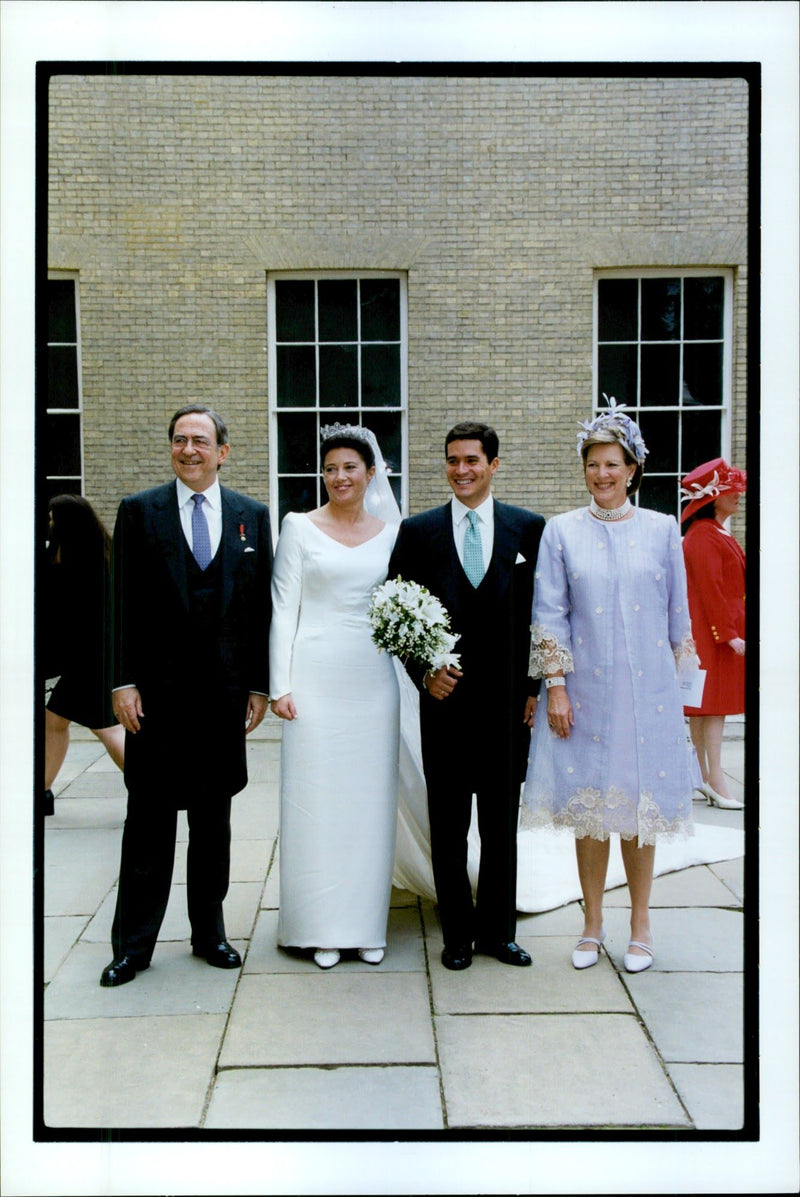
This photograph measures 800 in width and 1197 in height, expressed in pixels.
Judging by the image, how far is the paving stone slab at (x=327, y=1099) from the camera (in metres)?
3.26

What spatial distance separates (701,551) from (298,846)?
2.92 metres

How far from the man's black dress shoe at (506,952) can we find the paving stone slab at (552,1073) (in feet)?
1.43

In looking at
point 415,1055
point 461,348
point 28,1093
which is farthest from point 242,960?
point 461,348

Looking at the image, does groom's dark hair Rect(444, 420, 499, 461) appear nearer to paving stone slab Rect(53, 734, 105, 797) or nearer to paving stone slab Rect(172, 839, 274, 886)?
paving stone slab Rect(172, 839, 274, 886)

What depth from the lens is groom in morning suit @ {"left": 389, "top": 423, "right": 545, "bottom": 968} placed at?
13.8 ft

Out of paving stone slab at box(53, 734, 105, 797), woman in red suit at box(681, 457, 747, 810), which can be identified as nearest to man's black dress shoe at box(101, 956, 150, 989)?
paving stone slab at box(53, 734, 105, 797)

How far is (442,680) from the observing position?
4.11 meters

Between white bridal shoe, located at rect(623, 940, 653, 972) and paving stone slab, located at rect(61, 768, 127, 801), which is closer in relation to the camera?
white bridal shoe, located at rect(623, 940, 653, 972)

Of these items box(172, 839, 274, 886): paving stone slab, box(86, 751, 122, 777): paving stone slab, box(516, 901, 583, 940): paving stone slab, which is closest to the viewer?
box(516, 901, 583, 940): paving stone slab

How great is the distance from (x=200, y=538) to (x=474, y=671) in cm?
116

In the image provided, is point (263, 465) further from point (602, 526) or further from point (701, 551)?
point (602, 526)

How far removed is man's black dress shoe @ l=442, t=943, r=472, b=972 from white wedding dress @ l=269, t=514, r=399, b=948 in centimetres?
27

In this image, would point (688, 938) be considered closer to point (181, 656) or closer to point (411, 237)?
point (181, 656)

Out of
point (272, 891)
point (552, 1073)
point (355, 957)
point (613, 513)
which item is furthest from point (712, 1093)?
point (272, 891)
